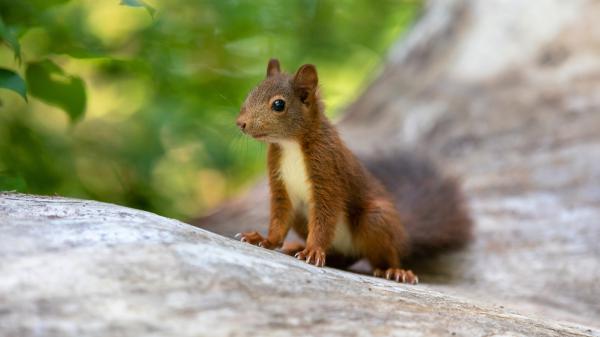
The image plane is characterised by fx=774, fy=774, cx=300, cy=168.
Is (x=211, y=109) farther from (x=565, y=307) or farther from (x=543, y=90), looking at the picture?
(x=565, y=307)

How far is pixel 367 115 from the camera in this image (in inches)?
178

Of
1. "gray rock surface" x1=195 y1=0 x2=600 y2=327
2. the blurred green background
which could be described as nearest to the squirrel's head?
the blurred green background

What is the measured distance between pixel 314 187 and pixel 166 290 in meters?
1.04

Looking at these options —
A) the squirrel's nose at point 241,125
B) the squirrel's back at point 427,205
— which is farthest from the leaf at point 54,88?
the squirrel's back at point 427,205

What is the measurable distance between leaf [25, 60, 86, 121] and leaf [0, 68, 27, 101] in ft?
1.43

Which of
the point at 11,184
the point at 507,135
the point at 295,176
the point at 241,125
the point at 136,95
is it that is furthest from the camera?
the point at 136,95

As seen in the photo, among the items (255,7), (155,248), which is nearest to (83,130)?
(255,7)

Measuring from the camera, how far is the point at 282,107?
2361 millimetres

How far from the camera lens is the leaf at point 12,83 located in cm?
217

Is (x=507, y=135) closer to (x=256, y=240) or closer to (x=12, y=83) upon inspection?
(x=256, y=240)

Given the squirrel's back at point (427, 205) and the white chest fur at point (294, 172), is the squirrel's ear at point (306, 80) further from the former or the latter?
the squirrel's back at point (427, 205)

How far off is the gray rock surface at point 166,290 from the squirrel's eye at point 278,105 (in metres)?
0.62

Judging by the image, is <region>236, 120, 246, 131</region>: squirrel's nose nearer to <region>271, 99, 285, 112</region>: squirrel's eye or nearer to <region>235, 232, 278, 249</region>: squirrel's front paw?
<region>271, 99, 285, 112</region>: squirrel's eye

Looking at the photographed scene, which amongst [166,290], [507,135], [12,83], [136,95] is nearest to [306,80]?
[12,83]
